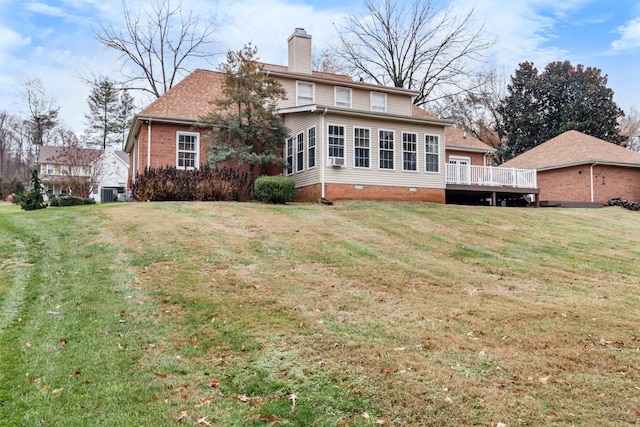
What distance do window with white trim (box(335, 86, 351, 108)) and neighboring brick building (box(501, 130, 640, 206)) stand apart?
11004mm

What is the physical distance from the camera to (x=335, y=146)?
1720cm

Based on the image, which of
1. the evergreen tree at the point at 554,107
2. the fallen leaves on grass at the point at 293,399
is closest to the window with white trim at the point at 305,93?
the fallen leaves on grass at the point at 293,399

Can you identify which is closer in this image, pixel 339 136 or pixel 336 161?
pixel 336 161

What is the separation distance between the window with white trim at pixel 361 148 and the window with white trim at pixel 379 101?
5.63 metres

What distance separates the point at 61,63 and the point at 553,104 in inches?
1438

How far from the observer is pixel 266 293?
6539 millimetres

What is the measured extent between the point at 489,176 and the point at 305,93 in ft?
30.6

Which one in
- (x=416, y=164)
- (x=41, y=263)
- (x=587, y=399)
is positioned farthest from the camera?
(x=416, y=164)

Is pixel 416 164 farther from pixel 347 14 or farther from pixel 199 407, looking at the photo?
pixel 347 14

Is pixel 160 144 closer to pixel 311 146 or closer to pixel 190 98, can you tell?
pixel 190 98

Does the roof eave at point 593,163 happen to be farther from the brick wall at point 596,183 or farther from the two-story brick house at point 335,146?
the two-story brick house at point 335,146

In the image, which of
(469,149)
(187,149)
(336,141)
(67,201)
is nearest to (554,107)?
(469,149)


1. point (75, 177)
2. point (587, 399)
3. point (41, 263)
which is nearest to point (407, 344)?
point (587, 399)

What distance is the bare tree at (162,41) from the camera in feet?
100
